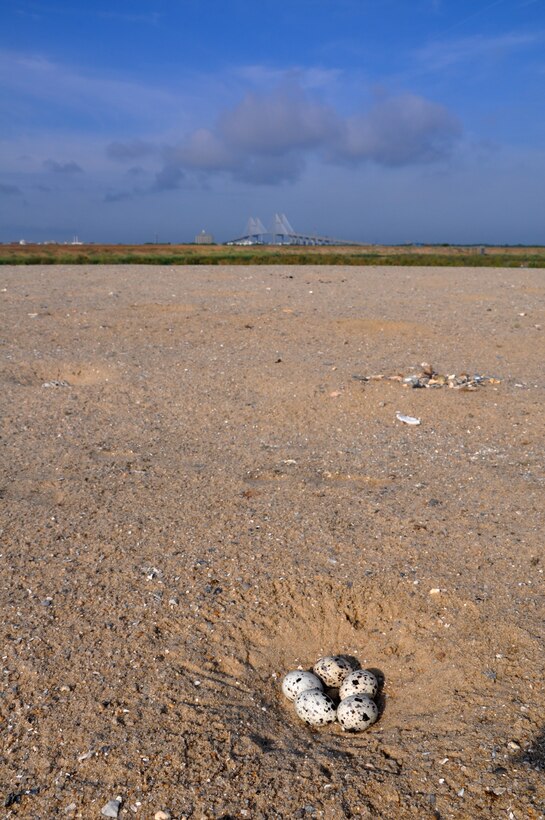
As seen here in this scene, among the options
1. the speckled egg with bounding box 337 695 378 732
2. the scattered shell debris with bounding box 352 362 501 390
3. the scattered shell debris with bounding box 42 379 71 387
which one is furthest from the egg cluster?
the scattered shell debris with bounding box 42 379 71 387

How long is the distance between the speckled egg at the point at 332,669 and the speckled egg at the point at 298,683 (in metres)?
→ 0.07

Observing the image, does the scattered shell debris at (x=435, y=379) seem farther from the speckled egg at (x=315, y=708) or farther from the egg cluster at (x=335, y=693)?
the speckled egg at (x=315, y=708)

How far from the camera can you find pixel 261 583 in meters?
3.75

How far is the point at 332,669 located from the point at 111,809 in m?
1.10

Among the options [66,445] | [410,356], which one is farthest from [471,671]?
[410,356]

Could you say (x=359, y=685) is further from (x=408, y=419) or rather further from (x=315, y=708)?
(x=408, y=419)

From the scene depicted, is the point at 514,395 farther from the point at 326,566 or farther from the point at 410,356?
the point at 326,566

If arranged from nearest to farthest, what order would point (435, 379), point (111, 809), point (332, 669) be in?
point (111, 809) → point (332, 669) → point (435, 379)

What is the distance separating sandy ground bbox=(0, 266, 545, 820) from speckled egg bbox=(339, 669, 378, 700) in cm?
10

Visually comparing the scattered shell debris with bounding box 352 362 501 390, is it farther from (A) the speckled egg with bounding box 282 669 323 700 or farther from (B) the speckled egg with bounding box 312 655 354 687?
(A) the speckled egg with bounding box 282 669 323 700

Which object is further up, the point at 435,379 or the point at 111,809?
the point at 435,379

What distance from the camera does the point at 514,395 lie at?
7.02 metres

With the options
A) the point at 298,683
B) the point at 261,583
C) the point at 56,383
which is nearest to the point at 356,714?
the point at 298,683

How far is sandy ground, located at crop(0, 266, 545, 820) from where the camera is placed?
2.61 m
